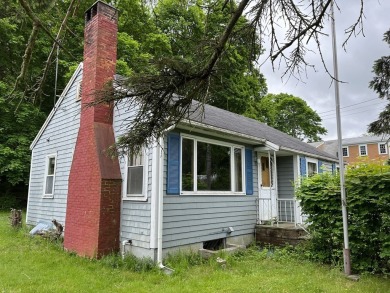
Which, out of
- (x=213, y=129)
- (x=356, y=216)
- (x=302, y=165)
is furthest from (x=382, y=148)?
(x=213, y=129)

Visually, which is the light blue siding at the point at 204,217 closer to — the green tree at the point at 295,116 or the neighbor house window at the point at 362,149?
the green tree at the point at 295,116

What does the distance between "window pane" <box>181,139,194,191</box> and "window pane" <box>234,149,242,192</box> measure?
1749mm

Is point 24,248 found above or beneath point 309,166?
beneath

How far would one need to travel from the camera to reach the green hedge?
5.58 meters

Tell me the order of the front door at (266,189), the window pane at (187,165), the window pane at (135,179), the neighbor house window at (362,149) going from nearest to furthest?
1. the window pane at (135,179)
2. the window pane at (187,165)
3. the front door at (266,189)
4. the neighbor house window at (362,149)

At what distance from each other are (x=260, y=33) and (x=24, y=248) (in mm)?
7406

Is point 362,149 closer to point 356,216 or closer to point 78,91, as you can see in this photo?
point 356,216

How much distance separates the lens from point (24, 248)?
7355 millimetres

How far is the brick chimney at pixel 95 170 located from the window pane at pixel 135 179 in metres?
0.25

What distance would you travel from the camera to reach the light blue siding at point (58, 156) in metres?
8.85

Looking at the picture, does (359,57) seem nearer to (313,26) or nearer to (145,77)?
(313,26)

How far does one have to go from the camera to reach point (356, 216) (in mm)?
5898

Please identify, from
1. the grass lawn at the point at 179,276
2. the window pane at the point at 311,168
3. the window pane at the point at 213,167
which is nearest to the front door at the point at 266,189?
the window pane at the point at 213,167

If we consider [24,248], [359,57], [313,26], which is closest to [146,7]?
[313,26]
